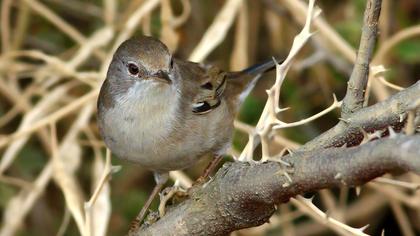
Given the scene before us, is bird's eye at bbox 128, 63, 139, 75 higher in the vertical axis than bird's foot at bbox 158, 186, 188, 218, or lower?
higher

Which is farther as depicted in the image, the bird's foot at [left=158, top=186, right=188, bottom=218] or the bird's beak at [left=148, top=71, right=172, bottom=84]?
the bird's beak at [left=148, top=71, right=172, bottom=84]

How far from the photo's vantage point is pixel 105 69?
3.77 m

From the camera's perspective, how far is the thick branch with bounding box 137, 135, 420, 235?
1.40 metres

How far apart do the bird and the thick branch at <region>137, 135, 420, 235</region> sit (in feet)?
1.78

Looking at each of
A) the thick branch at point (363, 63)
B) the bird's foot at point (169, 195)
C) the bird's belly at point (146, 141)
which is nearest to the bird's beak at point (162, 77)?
the bird's belly at point (146, 141)

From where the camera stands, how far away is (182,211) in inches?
87.4

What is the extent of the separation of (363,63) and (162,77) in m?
1.16

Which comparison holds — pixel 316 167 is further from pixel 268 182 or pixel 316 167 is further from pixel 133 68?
pixel 133 68

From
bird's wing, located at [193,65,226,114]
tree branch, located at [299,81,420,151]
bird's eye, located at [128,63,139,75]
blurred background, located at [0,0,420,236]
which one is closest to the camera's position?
tree branch, located at [299,81,420,151]

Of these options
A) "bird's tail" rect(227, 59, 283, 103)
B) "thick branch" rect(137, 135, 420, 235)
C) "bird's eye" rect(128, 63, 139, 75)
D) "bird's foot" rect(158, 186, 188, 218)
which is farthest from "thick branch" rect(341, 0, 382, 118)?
"bird's tail" rect(227, 59, 283, 103)

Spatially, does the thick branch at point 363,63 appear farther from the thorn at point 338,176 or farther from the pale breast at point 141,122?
the pale breast at point 141,122

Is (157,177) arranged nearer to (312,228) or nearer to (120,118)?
(120,118)

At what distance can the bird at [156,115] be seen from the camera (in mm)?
2920

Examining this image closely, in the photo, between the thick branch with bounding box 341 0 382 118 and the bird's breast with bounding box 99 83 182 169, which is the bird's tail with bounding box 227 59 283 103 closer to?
the bird's breast with bounding box 99 83 182 169
